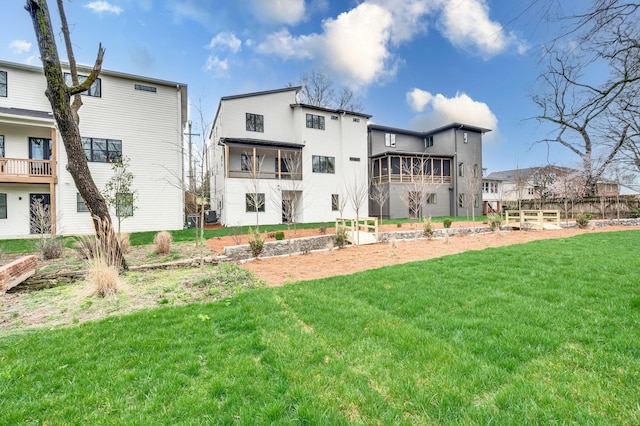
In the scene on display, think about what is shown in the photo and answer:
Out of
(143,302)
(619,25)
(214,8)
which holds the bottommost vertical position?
(143,302)

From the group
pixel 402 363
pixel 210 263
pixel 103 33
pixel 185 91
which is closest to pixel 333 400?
pixel 402 363

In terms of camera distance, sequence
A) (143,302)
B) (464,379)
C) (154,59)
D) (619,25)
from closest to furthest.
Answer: (464,379) → (619,25) → (143,302) → (154,59)

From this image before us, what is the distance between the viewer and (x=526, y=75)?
391 centimetres

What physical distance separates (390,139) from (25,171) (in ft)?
92.0

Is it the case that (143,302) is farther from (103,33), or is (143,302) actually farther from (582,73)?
(103,33)

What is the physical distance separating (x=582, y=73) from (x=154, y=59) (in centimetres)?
1802

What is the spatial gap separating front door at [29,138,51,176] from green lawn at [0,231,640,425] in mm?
16548

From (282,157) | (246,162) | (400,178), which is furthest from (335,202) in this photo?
(246,162)

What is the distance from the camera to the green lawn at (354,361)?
2207 millimetres

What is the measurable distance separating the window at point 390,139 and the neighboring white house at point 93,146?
19.3 meters

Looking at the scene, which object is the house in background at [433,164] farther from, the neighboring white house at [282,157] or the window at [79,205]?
the window at [79,205]

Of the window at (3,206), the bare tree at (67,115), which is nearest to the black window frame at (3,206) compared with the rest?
the window at (3,206)

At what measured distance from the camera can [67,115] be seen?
6742mm

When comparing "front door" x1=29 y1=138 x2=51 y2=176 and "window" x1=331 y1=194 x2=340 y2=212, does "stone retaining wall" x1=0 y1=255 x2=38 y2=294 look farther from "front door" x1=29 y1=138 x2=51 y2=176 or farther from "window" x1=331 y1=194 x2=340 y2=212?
"window" x1=331 y1=194 x2=340 y2=212
